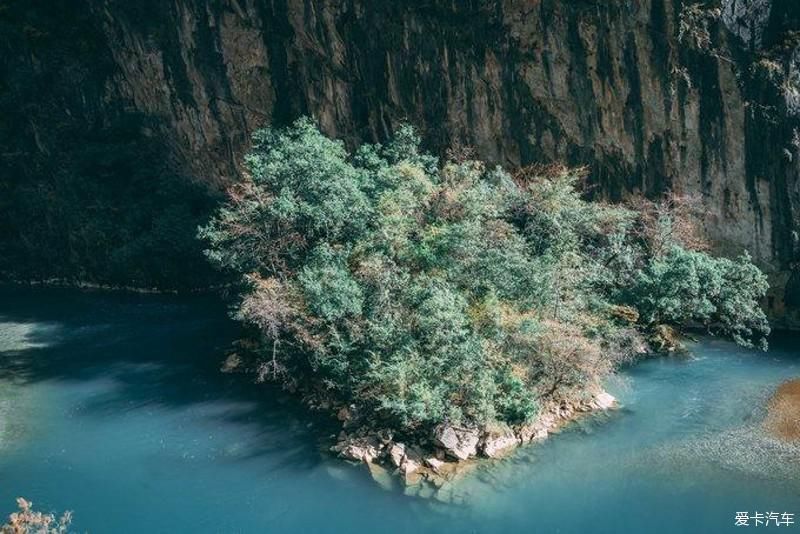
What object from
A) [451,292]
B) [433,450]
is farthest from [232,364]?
[433,450]

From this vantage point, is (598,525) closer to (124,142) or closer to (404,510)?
(404,510)

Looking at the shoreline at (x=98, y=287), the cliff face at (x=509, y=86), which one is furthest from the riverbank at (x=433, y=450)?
the shoreline at (x=98, y=287)

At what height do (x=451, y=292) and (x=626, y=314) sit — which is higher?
(x=451, y=292)

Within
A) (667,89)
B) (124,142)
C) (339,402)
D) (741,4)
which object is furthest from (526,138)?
(124,142)

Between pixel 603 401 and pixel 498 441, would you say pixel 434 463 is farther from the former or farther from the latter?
pixel 603 401

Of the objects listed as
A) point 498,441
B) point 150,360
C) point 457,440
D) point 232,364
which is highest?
point 150,360

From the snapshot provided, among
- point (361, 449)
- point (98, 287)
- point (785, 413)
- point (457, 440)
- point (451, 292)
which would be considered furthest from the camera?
point (98, 287)
